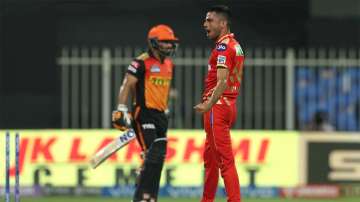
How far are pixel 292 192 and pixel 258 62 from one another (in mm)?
A: 2853

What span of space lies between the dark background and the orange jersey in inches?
330

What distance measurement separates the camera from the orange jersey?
1174 cm

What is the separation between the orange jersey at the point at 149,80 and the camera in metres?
11.7

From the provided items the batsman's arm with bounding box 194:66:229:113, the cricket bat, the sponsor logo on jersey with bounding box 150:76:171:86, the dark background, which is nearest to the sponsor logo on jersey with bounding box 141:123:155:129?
the cricket bat

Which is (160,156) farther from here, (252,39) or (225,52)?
(252,39)

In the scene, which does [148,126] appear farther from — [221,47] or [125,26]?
[125,26]

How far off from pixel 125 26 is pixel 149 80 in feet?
30.0

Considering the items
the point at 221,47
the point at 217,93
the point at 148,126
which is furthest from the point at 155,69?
the point at 217,93

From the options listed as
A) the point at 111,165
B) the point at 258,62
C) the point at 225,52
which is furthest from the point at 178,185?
the point at 225,52

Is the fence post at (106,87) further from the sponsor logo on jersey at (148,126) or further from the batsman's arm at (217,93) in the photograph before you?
the batsman's arm at (217,93)

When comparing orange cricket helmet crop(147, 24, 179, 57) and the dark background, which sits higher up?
the dark background

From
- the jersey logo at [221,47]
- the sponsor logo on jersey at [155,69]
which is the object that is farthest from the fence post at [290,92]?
the jersey logo at [221,47]

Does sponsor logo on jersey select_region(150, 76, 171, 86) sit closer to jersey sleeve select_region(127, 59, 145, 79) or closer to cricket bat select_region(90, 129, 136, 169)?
jersey sleeve select_region(127, 59, 145, 79)

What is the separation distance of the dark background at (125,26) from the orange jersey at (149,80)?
8.37 meters
